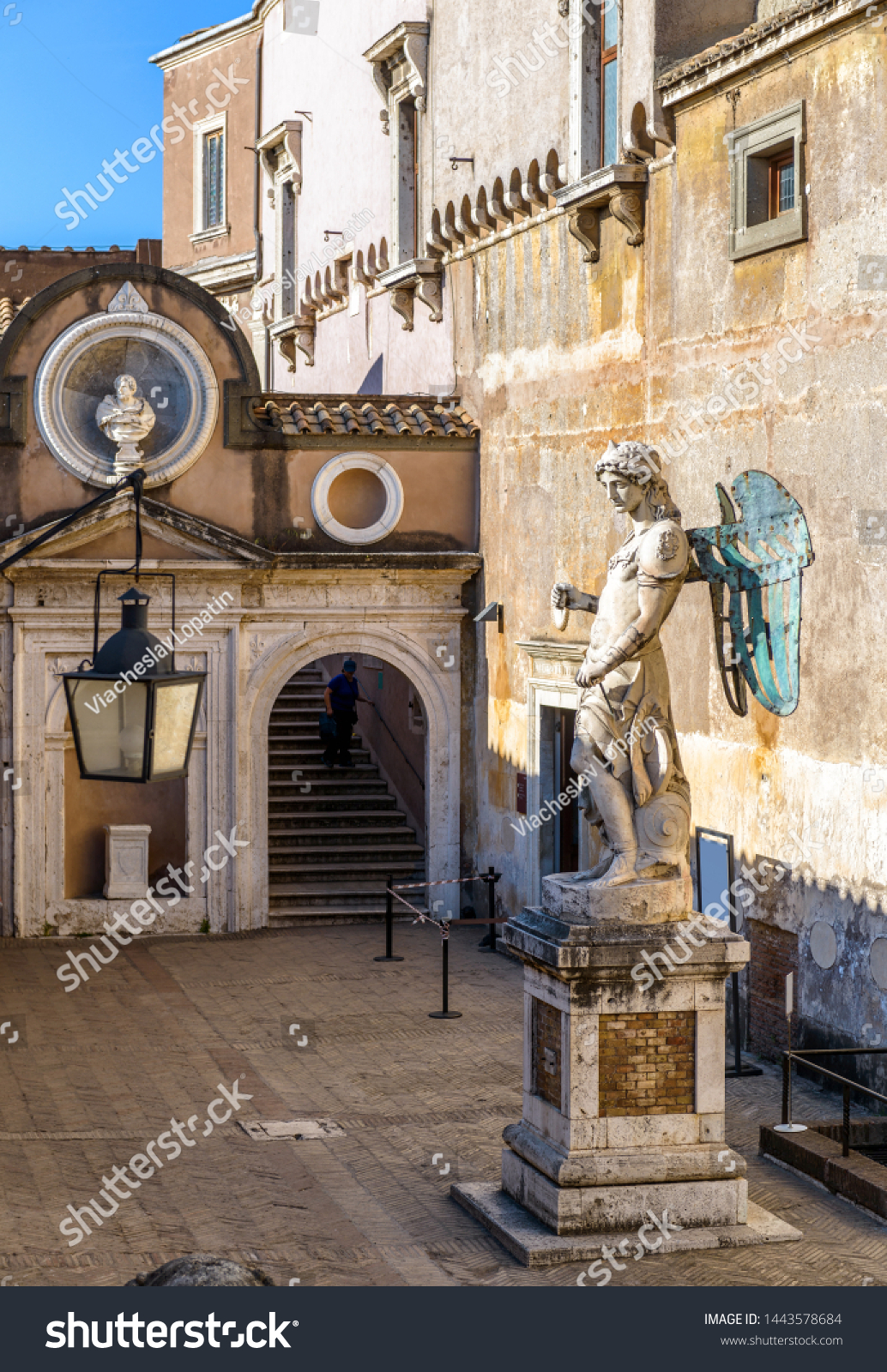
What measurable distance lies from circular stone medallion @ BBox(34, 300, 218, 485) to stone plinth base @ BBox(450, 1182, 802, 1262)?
10089 mm

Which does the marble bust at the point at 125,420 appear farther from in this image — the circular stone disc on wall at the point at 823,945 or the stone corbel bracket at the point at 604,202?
the circular stone disc on wall at the point at 823,945

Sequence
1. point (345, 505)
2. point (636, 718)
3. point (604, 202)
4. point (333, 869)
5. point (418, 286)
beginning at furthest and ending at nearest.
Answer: point (418, 286)
point (333, 869)
point (345, 505)
point (604, 202)
point (636, 718)

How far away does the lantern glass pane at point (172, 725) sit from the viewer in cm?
809

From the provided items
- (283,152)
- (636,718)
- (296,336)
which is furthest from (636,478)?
(283,152)

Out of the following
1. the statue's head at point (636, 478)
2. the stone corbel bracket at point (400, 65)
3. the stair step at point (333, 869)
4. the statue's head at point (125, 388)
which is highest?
the stone corbel bracket at point (400, 65)

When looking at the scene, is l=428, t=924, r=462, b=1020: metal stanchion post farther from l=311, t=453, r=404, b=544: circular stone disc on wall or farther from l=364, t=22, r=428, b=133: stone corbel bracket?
l=364, t=22, r=428, b=133: stone corbel bracket

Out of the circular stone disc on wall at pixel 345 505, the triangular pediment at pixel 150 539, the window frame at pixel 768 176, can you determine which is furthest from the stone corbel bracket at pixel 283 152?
the window frame at pixel 768 176

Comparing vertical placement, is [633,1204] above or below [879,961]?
below

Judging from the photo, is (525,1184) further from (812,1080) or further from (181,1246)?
(812,1080)

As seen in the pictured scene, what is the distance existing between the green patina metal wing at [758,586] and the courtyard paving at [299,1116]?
9.34 ft

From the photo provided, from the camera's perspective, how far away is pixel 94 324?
17.2 m

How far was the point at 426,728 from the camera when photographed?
60.8 feet

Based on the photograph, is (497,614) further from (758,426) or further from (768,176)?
(768,176)

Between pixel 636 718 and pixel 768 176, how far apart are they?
526cm
